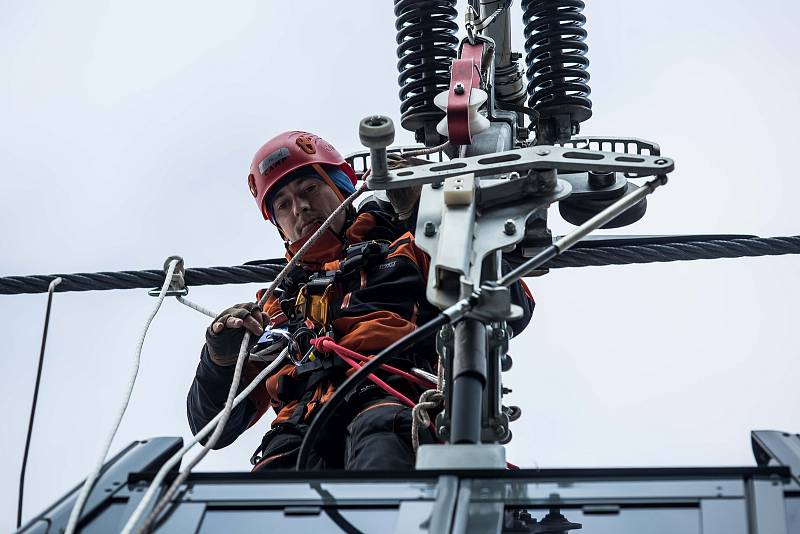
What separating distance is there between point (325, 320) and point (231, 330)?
35 cm

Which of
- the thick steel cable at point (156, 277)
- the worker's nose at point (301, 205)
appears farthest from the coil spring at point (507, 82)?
the thick steel cable at point (156, 277)

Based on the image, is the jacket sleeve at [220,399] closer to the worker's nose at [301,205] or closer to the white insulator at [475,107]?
the worker's nose at [301,205]

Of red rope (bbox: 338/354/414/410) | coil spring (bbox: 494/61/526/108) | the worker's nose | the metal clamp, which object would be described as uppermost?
coil spring (bbox: 494/61/526/108)

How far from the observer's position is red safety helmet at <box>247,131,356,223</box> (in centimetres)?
541

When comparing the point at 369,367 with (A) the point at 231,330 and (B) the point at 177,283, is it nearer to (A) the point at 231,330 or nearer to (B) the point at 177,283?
(A) the point at 231,330

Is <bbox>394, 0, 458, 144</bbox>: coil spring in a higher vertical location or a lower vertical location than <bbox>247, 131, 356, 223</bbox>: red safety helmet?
higher

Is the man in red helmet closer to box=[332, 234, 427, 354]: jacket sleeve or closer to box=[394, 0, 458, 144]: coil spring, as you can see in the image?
box=[332, 234, 427, 354]: jacket sleeve

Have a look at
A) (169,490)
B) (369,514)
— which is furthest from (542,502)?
(169,490)

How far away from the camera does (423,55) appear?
5.30 m

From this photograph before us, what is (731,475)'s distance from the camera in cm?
284

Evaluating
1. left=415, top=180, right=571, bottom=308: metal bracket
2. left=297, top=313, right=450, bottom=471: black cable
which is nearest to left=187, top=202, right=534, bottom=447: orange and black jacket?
left=415, top=180, right=571, bottom=308: metal bracket

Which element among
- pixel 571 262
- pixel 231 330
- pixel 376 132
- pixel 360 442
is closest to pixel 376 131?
pixel 376 132

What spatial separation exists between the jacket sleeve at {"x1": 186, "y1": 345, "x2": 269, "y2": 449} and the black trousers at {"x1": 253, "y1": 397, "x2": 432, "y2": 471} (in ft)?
1.26

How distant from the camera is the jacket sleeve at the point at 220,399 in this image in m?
4.84
